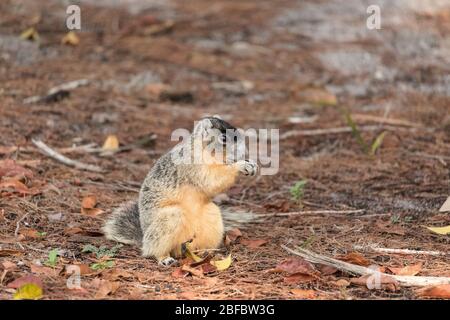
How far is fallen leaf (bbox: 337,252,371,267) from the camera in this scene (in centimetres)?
396

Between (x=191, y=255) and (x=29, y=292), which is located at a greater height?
(x=29, y=292)

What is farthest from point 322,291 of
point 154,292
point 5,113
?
point 5,113

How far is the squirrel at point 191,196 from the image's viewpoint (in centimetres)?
439

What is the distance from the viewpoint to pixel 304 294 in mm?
3594

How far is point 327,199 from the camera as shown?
213 inches

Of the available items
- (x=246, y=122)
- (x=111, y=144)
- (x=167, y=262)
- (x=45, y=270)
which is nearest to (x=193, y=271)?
(x=167, y=262)

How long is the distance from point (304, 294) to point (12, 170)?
255 centimetres

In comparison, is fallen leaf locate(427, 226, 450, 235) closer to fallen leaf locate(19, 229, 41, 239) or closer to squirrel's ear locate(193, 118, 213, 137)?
squirrel's ear locate(193, 118, 213, 137)

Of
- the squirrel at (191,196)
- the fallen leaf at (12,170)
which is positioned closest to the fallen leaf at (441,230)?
the squirrel at (191,196)

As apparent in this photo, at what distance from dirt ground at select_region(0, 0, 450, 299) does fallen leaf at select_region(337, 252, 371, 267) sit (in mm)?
11

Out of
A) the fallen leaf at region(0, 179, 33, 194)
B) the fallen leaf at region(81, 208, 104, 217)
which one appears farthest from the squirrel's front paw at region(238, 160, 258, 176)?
the fallen leaf at region(0, 179, 33, 194)

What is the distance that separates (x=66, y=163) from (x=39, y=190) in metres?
0.65

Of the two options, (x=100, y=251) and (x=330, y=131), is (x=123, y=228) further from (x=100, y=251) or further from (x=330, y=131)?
(x=330, y=131)

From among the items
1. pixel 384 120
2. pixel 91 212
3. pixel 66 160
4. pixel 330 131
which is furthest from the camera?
pixel 384 120
